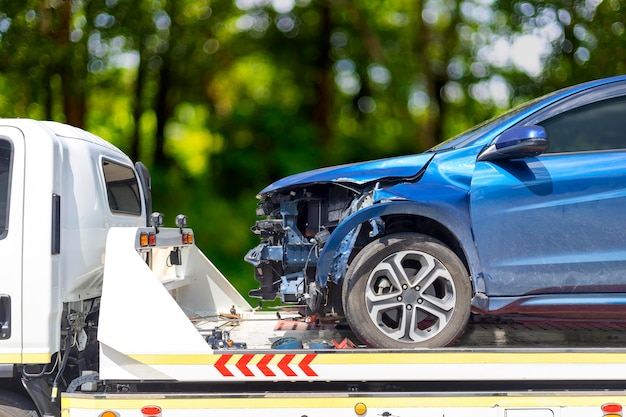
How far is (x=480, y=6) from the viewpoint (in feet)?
55.6

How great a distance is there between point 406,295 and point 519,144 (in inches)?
44.4

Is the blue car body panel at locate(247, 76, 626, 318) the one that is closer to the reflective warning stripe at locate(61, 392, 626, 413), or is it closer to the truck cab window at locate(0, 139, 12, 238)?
the reflective warning stripe at locate(61, 392, 626, 413)

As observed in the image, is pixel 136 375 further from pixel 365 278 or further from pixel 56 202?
pixel 365 278

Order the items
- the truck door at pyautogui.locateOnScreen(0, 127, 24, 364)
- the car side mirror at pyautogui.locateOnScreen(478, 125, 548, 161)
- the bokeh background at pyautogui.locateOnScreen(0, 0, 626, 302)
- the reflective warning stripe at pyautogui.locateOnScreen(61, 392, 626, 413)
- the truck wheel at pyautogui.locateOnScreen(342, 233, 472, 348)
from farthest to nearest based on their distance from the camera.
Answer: the bokeh background at pyautogui.locateOnScreen(0, 0, 626, 302), the truck wheel at pyautogui.locateOnScreen(342, 233, 472, 348), the car side mirror at pyautogui.locateOnScreen(478, 125, 548, 161), the truck door at pyautogui.locateOnScreen(0, 127, 24, 364), the reflective warning stripe at pyautogui.locateOnScreen(61, 392, 626, 413)

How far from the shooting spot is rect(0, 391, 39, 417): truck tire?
13.4 feet

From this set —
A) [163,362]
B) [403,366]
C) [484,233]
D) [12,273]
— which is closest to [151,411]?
[163,362]

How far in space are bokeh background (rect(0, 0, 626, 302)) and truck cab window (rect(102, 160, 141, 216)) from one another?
7745mm

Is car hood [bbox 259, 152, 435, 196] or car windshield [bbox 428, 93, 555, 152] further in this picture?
car windshield [bbox 428, 93, 555, 152]

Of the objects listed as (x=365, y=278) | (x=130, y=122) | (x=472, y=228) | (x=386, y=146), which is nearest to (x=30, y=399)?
(x=365, y=278)

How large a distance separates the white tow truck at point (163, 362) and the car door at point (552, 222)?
0.51m

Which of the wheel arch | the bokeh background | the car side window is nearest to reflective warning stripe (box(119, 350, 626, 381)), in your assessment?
the wheel arch

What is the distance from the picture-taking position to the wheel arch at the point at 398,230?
4.31m

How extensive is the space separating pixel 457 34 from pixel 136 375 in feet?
49.6

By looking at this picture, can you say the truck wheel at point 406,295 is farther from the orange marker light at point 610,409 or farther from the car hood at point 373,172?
the orange marker light at point 610,409
